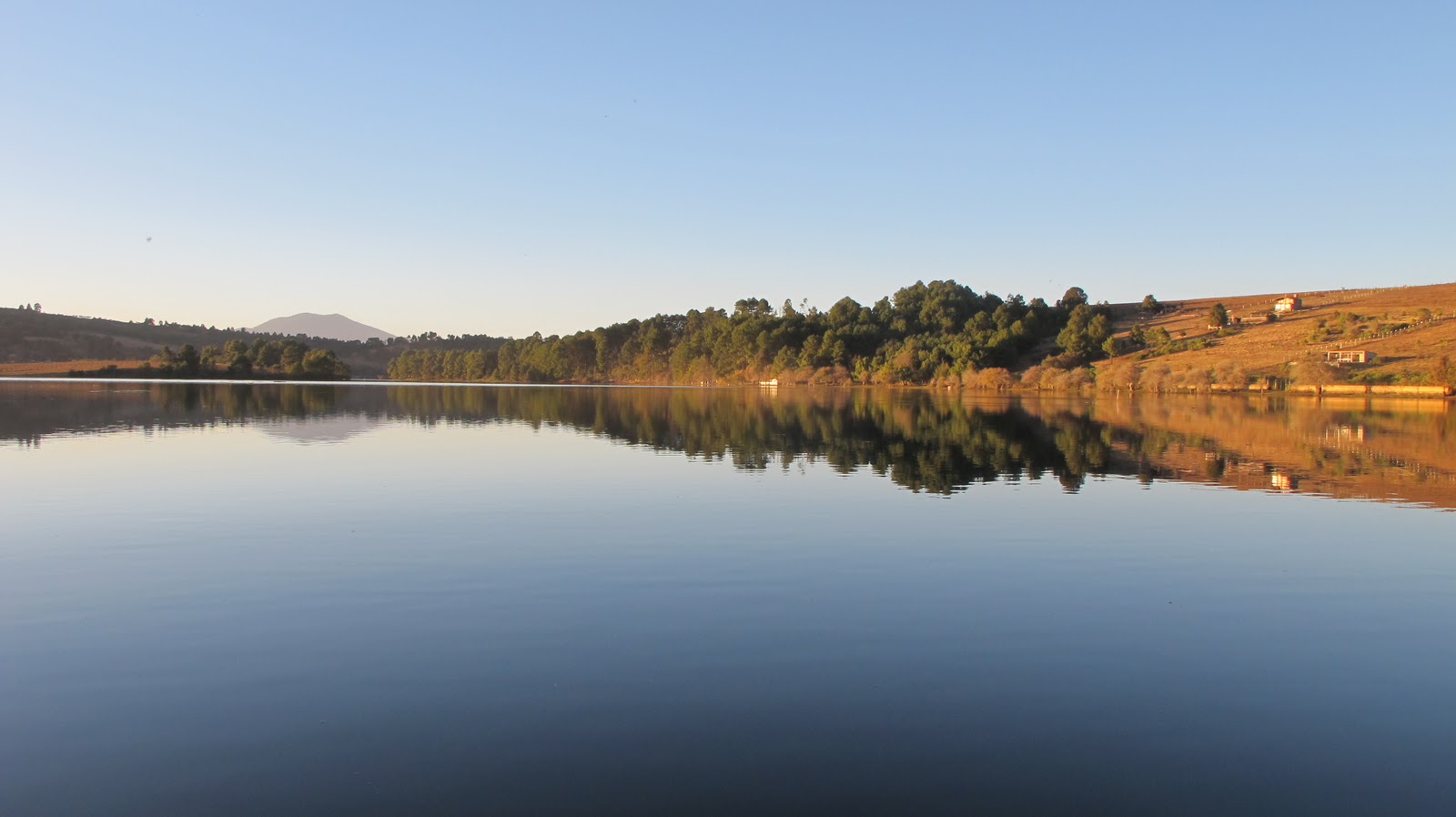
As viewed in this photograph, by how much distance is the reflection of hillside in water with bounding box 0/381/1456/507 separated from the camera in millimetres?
26828

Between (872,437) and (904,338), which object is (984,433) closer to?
(872,437)

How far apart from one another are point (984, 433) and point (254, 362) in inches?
6369

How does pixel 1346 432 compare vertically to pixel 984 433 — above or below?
below

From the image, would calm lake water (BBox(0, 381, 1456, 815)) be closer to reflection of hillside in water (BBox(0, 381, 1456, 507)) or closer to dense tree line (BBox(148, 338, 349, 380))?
reflection of hillside in water (BBox(0, 381, 1456, 507))

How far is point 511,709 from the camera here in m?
7.96

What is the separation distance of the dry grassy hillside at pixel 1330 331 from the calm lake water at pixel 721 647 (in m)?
91.3

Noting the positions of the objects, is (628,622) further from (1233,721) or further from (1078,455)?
(1078,455)

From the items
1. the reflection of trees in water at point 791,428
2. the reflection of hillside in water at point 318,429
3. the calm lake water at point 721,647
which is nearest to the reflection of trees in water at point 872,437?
the reflection of trees in water at point 791,428

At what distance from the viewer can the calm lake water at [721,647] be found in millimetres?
6754

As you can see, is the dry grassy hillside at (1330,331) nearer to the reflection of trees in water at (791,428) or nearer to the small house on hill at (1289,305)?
the small house on hill at (1289,305)

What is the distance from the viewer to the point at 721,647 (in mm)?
9828

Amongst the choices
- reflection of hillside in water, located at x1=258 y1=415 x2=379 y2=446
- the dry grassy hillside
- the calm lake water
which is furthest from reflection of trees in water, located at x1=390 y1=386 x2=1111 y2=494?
the dry grassy hillside

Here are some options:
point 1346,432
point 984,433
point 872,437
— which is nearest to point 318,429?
point 872,437

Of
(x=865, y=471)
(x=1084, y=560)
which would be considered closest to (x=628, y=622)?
(x=1084, y=560)
